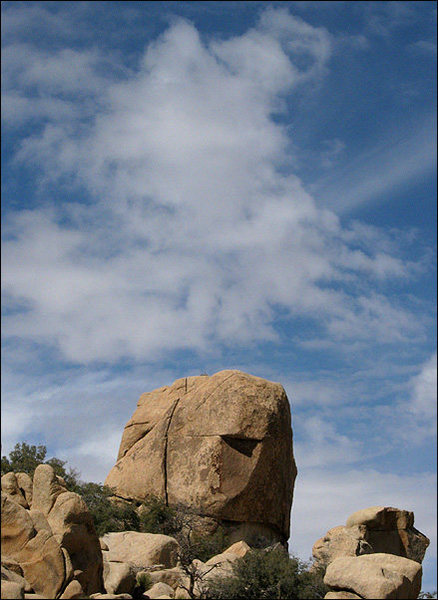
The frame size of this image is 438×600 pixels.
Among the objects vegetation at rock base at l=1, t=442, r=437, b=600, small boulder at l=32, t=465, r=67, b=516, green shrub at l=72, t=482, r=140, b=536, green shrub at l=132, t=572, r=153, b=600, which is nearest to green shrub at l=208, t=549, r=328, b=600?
vegetation at rock base at l=1, t=442, r=437, b=600

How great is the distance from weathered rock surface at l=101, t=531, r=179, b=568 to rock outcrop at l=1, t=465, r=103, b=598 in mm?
3857

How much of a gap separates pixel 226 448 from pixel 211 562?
8.16 metres

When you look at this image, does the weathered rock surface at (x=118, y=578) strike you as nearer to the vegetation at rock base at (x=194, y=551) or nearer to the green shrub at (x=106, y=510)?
the vegetation at rock base at (x=194, y=551)

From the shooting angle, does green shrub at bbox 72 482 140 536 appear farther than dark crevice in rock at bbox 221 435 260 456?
No

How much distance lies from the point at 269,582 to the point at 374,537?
434 inches

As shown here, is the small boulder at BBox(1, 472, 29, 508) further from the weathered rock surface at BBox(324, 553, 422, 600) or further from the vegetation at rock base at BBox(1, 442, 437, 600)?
the weathered rock surface at BBox(324, 553, 422, 600)

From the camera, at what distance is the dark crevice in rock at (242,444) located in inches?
1329

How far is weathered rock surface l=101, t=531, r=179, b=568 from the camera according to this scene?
86.2 ft

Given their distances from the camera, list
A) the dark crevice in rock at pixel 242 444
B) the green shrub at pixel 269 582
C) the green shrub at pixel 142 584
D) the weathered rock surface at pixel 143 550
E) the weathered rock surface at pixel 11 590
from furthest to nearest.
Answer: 1. the dark crevice in rock at pixel 242 444
2. the weathered rock surface at pixel 143 550
3. the green shrub at pixel 142 584
4. the green shrub at pixel 269 582
5. the weathered rock surface at pixel 11 590

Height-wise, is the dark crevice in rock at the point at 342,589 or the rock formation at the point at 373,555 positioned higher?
the rock formation at the point at 373,555

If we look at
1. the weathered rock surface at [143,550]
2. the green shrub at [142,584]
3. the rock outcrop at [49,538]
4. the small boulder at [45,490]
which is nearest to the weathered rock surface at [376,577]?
the green shrub at [142,584]

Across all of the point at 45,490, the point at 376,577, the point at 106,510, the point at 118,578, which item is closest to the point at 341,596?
the point at 376,577

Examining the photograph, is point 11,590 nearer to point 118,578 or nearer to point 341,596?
point 118,578

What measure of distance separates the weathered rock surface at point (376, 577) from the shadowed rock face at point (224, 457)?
36.3 ft
